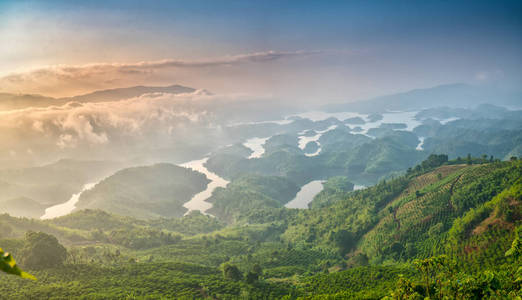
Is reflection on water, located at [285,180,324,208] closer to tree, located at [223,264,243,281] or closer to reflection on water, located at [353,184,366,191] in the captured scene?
reflection on water, located at [353,184,366,191]

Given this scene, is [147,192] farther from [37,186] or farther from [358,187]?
[358,187]

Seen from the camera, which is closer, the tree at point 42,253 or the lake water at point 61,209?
the tree at point 42,253

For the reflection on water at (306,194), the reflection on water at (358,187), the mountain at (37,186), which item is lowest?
the reflection on water at (306,194)

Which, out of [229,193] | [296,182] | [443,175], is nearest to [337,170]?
[296,182]

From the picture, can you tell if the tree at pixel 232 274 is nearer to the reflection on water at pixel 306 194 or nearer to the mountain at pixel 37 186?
the reflection on water at pixel 306 194

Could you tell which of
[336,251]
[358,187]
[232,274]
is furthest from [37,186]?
[358,187]

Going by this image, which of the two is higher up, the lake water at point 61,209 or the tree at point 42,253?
the tree at point 42,253

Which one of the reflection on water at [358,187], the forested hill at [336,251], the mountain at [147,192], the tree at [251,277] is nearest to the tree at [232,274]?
the forested hill at [336,251]
